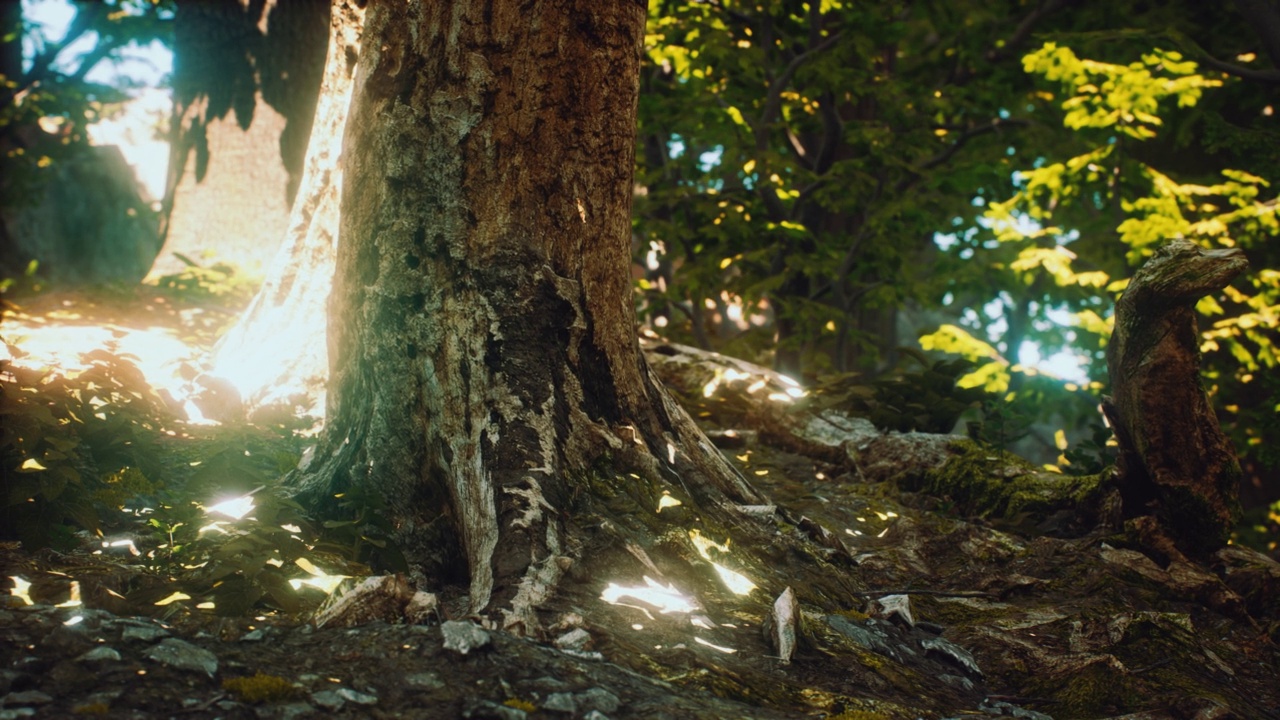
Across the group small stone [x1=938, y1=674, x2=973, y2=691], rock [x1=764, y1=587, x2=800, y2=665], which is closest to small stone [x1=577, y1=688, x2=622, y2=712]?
rock [x1=764, y1=587, x2=800, y2=665]

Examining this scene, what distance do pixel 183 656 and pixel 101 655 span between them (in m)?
0.20

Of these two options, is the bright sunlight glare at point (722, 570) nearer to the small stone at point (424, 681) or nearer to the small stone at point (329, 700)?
the small stone at point (424, 681)

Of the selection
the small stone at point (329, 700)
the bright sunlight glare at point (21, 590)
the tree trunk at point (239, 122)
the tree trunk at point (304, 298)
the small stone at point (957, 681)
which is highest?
the tree trunk at point (239, 122)

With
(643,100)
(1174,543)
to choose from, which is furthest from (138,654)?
(643,100)

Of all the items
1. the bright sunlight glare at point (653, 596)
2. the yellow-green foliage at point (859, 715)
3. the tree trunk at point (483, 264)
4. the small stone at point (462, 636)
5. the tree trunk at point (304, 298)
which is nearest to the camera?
the small stone at point (462, 636)

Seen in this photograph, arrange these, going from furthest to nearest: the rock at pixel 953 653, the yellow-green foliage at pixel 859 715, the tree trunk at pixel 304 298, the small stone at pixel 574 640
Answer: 1. the tree trunk at pixel 304 298
2. the rock at pixel 953 653
3. the small stone at pixel 574 640
4. the yellow-green foliage at pixel 859 715

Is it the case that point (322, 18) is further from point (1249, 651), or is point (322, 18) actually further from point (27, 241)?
point (27, 241)

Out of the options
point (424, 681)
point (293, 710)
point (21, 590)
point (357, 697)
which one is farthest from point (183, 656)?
point (21, 590)

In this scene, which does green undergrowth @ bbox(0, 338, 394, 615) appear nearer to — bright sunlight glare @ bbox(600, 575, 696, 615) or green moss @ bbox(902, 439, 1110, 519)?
bright sunlight glare @ bbox(600, 575, 696, 615)

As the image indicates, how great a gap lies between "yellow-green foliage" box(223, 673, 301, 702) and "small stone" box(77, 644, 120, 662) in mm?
324

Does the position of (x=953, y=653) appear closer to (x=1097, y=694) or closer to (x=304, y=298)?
(x=1097, y=694)

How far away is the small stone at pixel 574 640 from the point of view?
2775 millimetres

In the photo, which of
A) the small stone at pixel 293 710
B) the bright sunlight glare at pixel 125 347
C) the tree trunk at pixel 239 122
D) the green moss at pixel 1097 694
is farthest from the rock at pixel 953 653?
the tree trunk at pixel 239 122

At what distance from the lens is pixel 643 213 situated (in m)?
9.98
